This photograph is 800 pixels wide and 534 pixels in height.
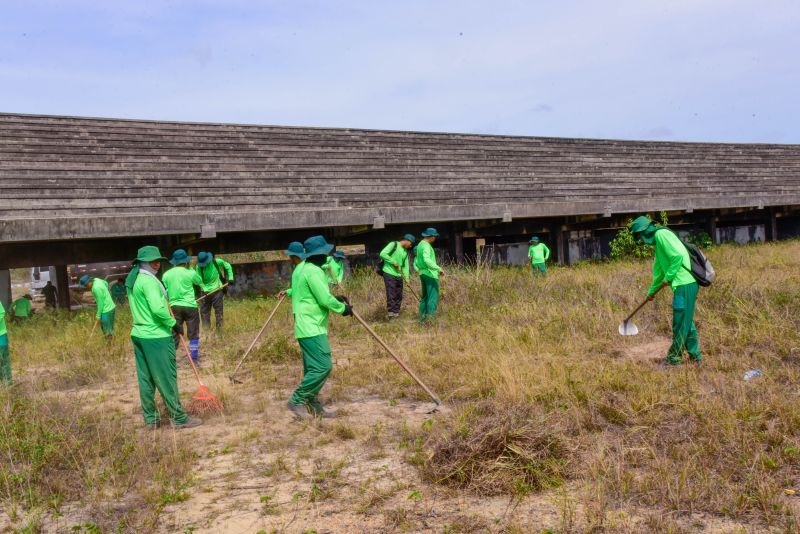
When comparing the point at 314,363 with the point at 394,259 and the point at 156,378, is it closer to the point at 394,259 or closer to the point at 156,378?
the point at 156,378

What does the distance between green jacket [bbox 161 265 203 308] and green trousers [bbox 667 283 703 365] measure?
A: 6.22 meters

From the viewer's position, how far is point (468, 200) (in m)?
17.8

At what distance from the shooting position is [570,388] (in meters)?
6.20

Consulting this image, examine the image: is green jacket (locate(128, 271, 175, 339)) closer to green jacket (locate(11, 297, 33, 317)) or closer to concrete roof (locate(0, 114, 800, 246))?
concrete roof (locate(0, 114, 800, 246))

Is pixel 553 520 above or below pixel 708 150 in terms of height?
below

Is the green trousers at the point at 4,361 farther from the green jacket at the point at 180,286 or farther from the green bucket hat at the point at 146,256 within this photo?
the green bucket hat at the point at 146,256

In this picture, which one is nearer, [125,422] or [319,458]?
[319,458]

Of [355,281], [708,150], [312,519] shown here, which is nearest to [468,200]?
[355,281]

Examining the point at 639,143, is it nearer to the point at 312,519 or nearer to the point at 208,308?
the point at 208,308

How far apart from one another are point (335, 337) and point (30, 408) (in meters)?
4.89

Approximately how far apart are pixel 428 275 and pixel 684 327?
4757 millimetres

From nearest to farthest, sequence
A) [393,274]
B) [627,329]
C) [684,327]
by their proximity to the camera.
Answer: [684,327] < [627,329] < [393,274]

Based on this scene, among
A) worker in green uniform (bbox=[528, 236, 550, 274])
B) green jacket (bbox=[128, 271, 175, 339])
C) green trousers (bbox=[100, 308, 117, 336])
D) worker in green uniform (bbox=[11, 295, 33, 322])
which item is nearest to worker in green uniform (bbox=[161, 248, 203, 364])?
green trousers (bbox=[100, 308, 117, 336])

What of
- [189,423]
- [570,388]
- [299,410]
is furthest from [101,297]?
[570,388]
